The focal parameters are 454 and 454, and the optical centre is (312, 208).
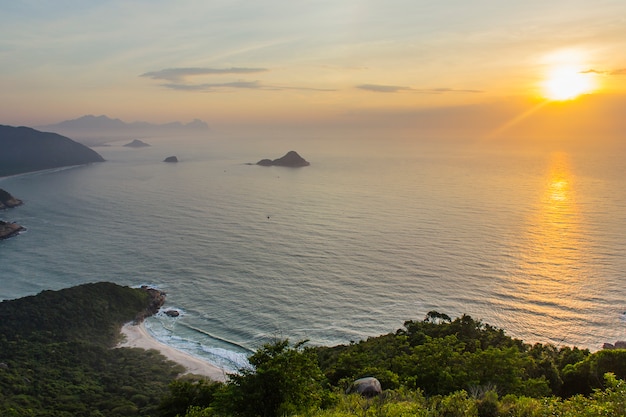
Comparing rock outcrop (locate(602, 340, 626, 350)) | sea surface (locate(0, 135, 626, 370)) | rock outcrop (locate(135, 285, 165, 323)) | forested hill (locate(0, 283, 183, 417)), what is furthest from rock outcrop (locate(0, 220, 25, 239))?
rock outcrop (locate(602, 340, 626, 350))

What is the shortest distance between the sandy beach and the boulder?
79.4 ft

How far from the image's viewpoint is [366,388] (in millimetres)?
26422

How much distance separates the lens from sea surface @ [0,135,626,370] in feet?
189

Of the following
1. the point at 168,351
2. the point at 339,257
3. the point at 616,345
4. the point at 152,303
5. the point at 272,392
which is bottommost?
the point at 168,351

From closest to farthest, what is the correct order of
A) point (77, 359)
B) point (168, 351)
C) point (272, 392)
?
1. point (272, 392)
2. point (77, 359)
3. point (168, 351)

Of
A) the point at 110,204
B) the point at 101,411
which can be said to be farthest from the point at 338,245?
the point at 110,204

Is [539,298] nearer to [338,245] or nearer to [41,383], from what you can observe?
[338,245]

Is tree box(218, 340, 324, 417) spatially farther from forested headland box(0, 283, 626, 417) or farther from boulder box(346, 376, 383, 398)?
boulder box(346, 376, 383, 398)

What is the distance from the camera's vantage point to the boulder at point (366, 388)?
26141 mm

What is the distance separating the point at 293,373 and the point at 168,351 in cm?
3924

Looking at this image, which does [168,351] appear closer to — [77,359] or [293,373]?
[77,359]

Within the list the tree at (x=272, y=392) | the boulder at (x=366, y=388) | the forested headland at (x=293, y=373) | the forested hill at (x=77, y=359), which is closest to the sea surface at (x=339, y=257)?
the forested hill at (x=77, y=359)

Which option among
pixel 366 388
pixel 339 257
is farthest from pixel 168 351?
pixel 366 388

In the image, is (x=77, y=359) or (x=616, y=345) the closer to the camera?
(x=616, y=345)
